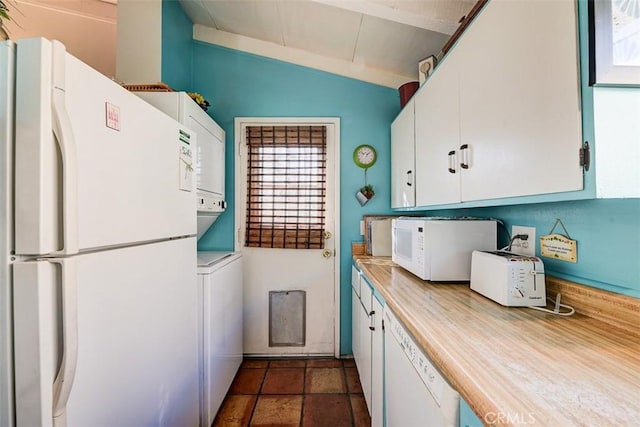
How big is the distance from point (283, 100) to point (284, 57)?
1.25ft

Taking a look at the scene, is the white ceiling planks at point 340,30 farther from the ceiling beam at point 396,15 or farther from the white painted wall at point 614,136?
the white painted wall at point 614,136

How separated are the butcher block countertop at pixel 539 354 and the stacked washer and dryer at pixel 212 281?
3.63 ft

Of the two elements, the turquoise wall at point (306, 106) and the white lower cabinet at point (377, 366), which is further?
the turquoise wall at point (306, 106)

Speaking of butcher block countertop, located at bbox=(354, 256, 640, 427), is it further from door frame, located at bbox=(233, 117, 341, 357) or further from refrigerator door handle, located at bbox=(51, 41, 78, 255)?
door frame, located at bbox=(233, 117, 341, 357)

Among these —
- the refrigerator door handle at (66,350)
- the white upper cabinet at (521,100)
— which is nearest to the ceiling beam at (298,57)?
the white upper cabinet at (521,100)

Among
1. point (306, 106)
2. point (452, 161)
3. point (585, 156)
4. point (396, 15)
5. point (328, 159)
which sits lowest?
point (585, 156)

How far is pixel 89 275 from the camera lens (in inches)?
31.2

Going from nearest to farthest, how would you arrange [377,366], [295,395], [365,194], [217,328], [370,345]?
[377,366], [370,345], [217,328], [295,395], [365,194]

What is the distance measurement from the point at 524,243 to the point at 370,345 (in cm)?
97

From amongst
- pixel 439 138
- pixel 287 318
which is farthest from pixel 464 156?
pixel 287 318

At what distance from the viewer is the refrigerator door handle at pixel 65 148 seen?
0.70 meters

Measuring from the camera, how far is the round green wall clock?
103 inches

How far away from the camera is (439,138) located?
1.53 meters

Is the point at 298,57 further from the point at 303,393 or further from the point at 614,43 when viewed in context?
the point at 303,393
